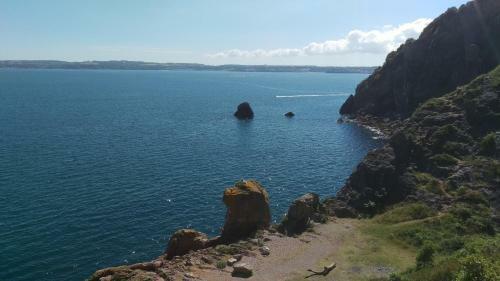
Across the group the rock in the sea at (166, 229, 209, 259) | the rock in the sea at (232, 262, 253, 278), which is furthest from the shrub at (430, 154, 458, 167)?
the rock in the sea at (232, 262, 253, 278)

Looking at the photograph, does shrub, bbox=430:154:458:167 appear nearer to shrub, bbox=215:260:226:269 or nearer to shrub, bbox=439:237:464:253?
shrub, bbox=439:237:464:253

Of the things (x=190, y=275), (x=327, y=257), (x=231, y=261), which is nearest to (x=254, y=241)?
(x=231, y=261)

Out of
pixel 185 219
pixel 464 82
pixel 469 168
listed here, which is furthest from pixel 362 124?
pixel 185 219

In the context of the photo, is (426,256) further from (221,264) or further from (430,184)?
(430,184)

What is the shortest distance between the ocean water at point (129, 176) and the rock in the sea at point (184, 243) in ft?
13.0

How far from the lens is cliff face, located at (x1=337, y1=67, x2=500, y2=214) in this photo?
64.8 m

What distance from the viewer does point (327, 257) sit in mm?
50250

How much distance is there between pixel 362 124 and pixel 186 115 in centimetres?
6315

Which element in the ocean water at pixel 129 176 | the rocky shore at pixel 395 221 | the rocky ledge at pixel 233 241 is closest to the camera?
the rocky shore at pixel 395 221

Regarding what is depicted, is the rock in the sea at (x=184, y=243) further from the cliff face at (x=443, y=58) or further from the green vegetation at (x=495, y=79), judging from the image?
the cliff face at (x=443, y=58)

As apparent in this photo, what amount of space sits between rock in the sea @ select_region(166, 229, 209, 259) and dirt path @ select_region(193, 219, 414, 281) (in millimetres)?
6553

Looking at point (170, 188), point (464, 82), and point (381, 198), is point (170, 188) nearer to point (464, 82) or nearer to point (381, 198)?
point (381, 198)

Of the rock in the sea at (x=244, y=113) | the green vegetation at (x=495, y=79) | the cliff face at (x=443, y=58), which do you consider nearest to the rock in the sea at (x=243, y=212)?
the green vegetation at (x=495, y=79)

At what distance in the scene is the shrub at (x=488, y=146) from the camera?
70938mm
